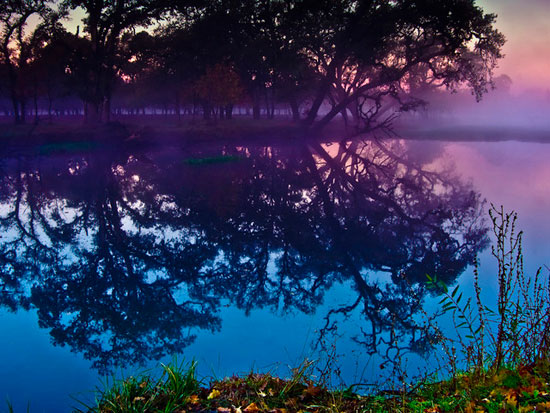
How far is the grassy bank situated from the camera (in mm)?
4301

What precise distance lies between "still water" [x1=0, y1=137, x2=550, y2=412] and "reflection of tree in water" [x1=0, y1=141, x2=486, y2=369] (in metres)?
0.05

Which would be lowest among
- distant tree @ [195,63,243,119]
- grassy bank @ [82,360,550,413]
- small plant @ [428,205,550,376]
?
grassy bank @ [82,360,550,413]

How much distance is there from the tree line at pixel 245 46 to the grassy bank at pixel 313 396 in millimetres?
39185

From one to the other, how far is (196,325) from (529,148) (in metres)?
40.2

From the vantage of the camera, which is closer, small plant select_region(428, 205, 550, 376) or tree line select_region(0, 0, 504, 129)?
small plant select_region(428, 205, 550, 376)

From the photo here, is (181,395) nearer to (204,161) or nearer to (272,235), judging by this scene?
(272,235)

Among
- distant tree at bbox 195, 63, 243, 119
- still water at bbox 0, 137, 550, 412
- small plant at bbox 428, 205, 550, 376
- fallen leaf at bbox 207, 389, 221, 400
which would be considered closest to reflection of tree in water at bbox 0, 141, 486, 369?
still water at bbox 0, 137, 550, 412

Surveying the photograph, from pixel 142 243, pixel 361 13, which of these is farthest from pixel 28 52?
pixel 142 243

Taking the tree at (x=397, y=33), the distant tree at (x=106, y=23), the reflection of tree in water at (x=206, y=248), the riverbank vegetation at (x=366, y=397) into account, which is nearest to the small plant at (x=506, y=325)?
the riverbank vegetation at (x=366, y=397)

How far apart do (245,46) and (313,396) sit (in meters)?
52.1

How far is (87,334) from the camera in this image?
7.60m

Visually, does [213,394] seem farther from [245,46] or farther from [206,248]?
[245,46]

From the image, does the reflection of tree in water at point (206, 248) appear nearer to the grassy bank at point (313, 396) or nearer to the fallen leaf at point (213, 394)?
the grassy bank at point (313, 396)

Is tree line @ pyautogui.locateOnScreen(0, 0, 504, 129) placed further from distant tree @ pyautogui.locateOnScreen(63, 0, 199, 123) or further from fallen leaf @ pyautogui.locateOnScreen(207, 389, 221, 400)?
fallen leaf @ pyautogui.locateOnScreen(207, 389, 221, 400)
